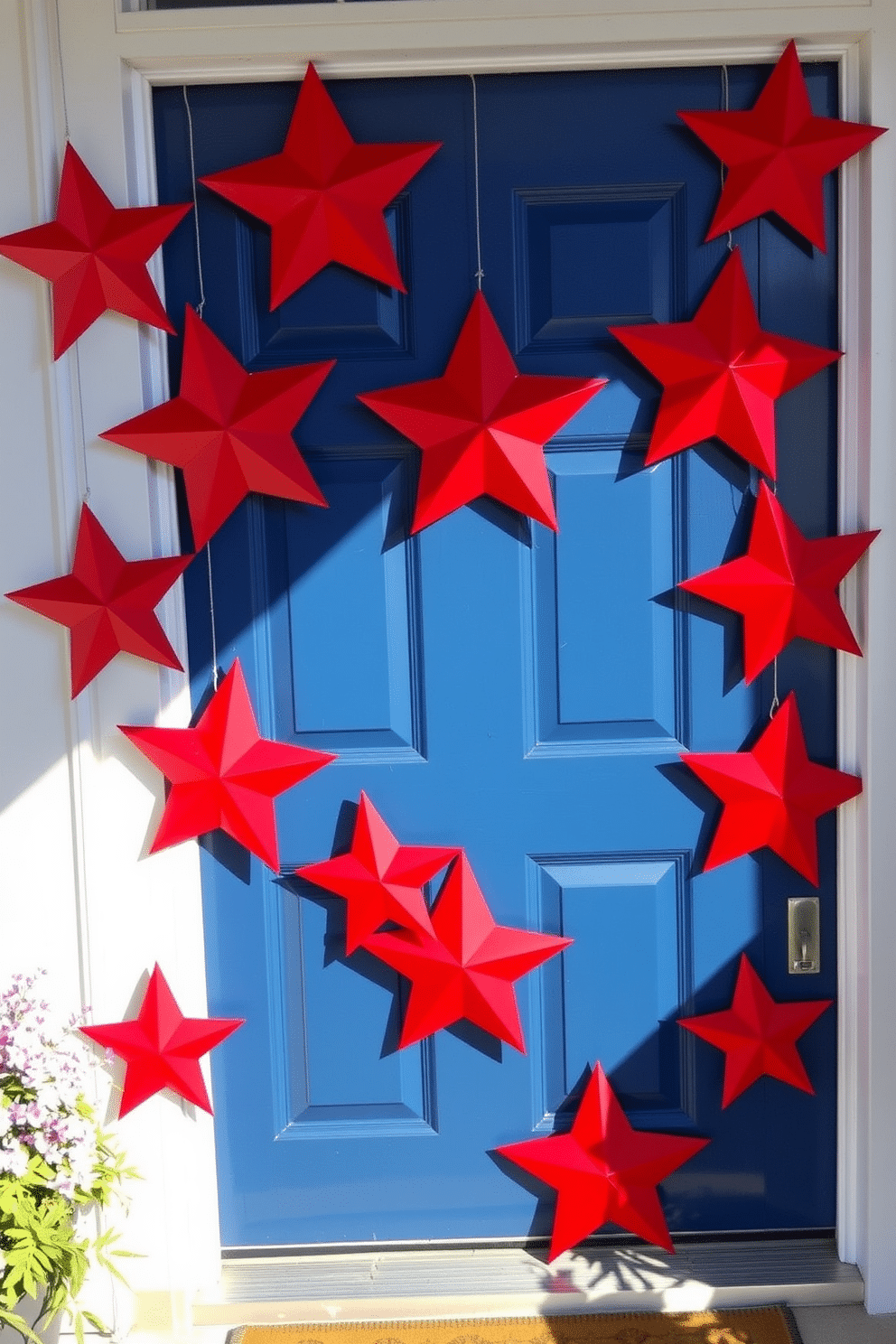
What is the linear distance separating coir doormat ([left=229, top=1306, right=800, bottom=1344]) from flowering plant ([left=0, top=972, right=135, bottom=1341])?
40 centimetres

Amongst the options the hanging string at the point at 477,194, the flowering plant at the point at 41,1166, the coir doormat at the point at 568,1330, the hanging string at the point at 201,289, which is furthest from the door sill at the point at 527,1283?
the hanging string at the point at 477,194

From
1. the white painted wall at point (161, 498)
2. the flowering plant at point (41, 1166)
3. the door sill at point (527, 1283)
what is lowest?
the door sill at point (527, 1283)

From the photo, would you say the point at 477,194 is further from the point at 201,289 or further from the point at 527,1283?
the point at 527,1283

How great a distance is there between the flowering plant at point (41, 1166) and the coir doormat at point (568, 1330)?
40 centimetres

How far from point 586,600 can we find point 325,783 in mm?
557

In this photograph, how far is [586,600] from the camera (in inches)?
79.0

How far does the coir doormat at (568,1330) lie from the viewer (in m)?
1.97

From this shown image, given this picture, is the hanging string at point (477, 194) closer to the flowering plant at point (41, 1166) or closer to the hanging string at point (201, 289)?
the hanging string at point (201, 289)

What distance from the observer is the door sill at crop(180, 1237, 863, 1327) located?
204cm

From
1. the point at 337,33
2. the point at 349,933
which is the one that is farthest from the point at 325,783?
the point at 337,33

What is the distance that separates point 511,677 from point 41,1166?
1.06m

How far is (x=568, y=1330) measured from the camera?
1.99 metres

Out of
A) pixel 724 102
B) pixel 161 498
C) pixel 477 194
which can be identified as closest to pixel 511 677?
pixel 161 498

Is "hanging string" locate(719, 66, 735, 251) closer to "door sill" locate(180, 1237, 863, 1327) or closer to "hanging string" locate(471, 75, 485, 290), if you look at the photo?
"hanging string" locate(471, 75, 485, 290)
